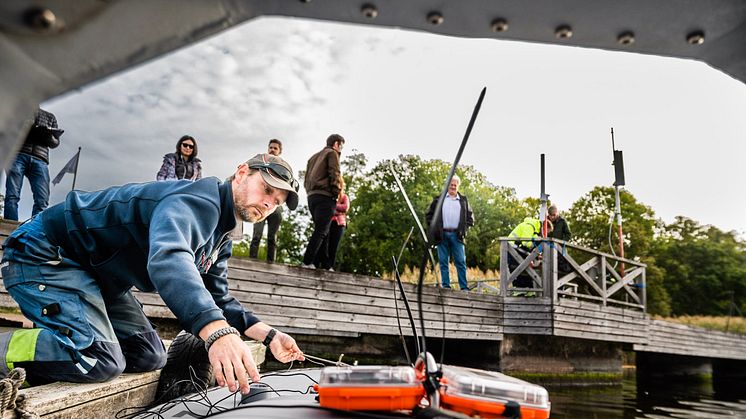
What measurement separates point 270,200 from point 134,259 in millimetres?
487

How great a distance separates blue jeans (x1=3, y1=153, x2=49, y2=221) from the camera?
3961mm

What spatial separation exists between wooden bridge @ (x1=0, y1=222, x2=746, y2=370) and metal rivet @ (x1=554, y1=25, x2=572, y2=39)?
104 inches

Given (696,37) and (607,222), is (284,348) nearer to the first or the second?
(696,37)

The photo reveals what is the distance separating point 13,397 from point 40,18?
3.39 feet

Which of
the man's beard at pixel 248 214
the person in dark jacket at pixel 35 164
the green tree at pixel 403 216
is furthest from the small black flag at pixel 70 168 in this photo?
the green tree at pixel 403 216

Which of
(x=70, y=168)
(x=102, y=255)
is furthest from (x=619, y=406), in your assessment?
(x=70, y=168)

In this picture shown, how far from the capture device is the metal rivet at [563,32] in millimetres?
702

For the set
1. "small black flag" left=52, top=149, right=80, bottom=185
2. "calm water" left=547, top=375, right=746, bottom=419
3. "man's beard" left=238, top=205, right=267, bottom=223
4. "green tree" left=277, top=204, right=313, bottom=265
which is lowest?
"calm water" left=547, top=375, right=746, bottom=419

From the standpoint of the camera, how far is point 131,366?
6.65ft

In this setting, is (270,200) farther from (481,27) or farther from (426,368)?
(481,27)

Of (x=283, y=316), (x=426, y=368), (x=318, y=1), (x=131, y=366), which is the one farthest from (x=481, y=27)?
(x=283, y=316)

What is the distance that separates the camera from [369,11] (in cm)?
66

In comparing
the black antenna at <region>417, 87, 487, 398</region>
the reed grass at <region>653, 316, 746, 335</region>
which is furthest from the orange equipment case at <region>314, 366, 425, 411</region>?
the reed grass at <region>653, 316, 746, 335</region>

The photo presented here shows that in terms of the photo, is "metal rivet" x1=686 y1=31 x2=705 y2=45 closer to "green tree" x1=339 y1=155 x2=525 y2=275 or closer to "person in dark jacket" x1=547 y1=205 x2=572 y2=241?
"person in dark jacket" x1=547 y1=205 x2=572 y2=241
